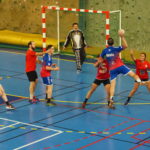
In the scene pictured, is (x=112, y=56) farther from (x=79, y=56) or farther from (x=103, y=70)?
(x=79, y=56)

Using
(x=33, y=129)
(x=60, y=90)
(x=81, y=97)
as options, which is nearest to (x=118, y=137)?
(x=33, y=129)

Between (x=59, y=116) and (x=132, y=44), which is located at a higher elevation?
(x=132, y=44)

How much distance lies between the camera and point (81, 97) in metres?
16.9

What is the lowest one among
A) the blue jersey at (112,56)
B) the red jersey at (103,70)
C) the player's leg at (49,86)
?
the player's leg at (49,86)

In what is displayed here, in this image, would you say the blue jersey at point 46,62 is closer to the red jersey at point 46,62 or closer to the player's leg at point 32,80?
the red jersey at point 46,62

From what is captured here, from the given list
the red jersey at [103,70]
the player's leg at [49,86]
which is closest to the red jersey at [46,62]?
the player's leg at [49,86]

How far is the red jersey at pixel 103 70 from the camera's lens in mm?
15248

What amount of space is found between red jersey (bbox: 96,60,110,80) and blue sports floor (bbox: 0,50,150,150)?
106 centimetres

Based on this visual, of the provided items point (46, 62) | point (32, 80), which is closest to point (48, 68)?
point (46, 62)

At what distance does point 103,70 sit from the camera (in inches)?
601

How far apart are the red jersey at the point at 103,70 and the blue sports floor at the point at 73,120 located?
1061mm

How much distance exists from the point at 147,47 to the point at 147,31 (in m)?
0.82

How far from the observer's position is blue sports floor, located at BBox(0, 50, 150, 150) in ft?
41.2

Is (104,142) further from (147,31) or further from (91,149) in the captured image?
(147,31)
